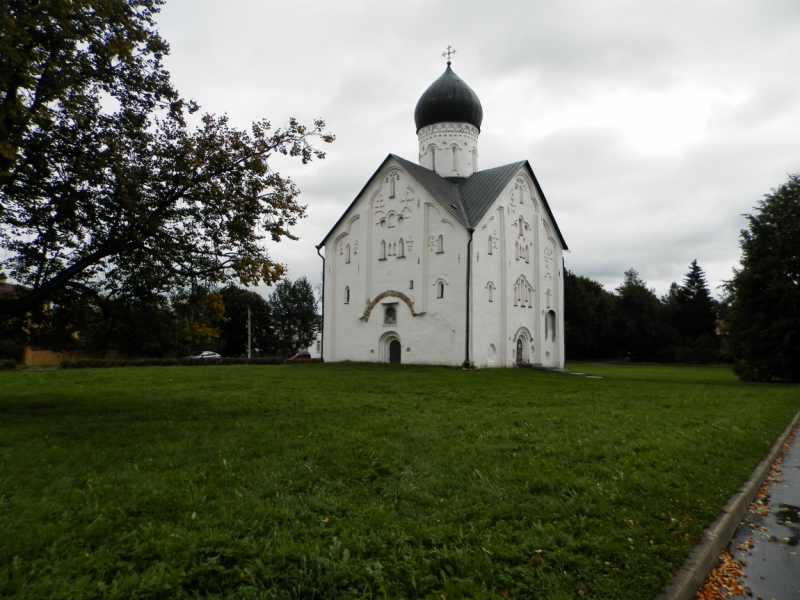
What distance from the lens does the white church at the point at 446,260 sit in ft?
100

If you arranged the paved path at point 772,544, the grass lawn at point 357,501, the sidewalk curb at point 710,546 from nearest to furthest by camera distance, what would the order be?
the grass lawn at point 357,501, the sidewalk curb at point 710,546, the paved path at point 772,544

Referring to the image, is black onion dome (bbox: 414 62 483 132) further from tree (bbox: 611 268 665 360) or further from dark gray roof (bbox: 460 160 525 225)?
tree (bbox: 611 268 665 360)

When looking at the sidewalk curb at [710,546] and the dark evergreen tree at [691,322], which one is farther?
the dark evergreen tree at [691,322]

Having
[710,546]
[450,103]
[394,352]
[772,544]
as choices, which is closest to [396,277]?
[394,352]

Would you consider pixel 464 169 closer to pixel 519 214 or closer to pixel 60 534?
pixel 519 214

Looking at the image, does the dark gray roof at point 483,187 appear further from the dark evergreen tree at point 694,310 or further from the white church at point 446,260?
the dark evergreen tree at point 694,310

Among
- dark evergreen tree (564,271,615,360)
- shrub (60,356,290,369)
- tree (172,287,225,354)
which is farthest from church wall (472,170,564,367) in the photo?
dark evergreen tree (564,271,615,360)

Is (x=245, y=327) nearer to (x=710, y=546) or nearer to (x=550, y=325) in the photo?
(x=550, y=325)

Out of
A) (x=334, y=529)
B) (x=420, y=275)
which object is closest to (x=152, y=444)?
(x=334, y=529)

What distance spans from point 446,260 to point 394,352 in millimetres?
6305

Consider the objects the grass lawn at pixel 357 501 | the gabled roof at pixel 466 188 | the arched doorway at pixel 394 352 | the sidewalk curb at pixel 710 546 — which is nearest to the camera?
the grass lawn at pixel 357 501

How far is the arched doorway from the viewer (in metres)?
32.5

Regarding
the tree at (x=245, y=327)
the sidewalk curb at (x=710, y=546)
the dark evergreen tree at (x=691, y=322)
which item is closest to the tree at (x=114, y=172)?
the sidewalk curb at (x=710, y=546)

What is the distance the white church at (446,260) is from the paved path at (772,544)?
2272 cm
